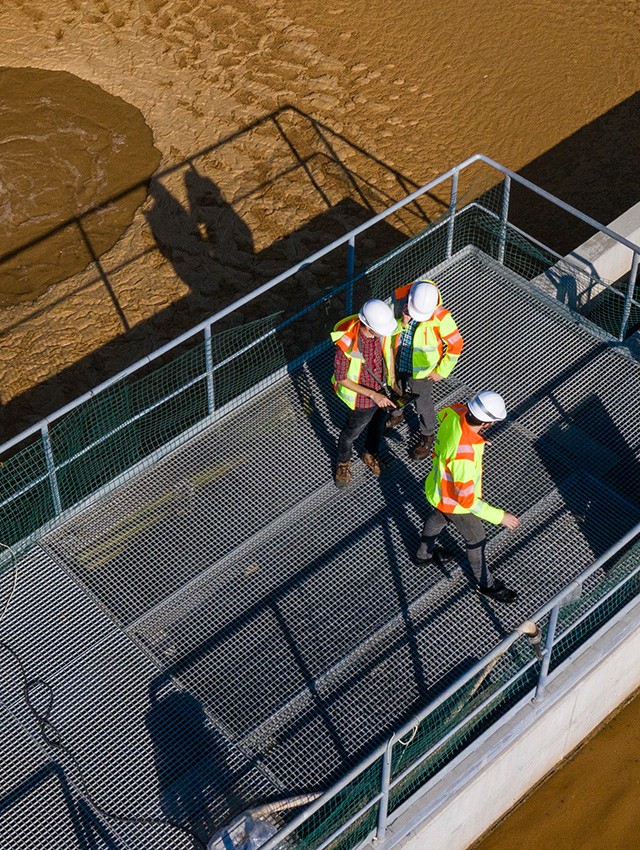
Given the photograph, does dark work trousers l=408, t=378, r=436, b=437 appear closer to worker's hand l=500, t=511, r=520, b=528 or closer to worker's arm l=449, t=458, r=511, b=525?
worker's arm l=449, t=458, r=511, b=525

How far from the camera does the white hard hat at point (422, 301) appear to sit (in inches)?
460

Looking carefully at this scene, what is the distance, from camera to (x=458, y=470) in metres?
10.8

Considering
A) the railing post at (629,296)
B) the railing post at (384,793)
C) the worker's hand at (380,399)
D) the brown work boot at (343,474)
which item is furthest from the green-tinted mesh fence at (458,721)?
the railing post at (629,296)

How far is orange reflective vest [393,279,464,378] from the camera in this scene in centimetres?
1194

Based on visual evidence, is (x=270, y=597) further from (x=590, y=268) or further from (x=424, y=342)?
(x=590, y=268)

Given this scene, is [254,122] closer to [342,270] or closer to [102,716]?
[342,270]

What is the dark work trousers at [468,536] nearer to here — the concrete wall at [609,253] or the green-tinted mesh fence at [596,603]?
the green-tinted mesh fence at [596,603]

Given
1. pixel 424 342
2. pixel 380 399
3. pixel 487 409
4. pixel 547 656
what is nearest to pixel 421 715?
pixel 547 656

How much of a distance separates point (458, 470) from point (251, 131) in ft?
33.1

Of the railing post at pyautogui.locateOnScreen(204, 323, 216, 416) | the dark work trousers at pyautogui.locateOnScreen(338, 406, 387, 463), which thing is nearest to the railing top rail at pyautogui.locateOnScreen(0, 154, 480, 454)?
the railing post at pyautogui.locateOnScreen(204, 323, 216, 416)

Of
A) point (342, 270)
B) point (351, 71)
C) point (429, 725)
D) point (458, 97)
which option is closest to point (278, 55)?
point (351, 71)

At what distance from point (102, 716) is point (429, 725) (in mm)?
2760

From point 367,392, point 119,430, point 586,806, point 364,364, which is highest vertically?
point 364,364

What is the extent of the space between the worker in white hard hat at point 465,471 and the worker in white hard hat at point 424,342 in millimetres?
871
